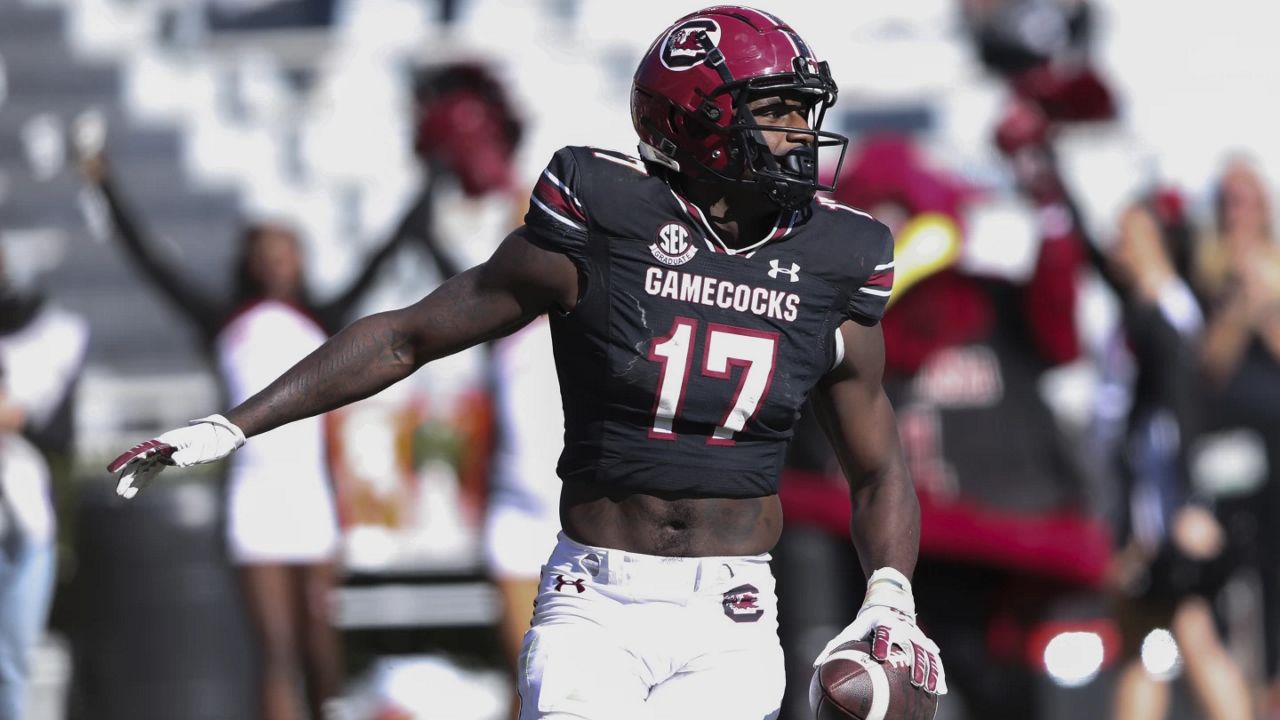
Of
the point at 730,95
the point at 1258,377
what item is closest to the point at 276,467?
the point at 730,95

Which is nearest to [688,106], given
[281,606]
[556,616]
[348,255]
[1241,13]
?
[556,616]

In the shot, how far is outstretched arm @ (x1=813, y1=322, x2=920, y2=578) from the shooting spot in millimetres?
3709

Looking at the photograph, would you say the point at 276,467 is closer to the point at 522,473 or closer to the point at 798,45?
the point at 522,473

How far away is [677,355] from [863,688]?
68cm

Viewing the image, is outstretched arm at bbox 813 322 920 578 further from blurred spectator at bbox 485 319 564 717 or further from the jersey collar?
blurred spectator at bbox 485 319 564 717

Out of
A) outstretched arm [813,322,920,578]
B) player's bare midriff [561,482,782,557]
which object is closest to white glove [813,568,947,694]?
outstretched arm [813,322,920,578]

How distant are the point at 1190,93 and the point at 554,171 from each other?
1012 cm

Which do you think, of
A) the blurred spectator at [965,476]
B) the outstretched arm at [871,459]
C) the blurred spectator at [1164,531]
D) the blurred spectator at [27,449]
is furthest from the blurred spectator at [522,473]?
the outstretched arm at [871,459]

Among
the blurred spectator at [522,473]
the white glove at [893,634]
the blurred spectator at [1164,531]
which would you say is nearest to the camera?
the white glove at [893,634]

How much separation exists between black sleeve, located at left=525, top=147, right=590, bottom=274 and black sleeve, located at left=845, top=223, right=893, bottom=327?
0.52m

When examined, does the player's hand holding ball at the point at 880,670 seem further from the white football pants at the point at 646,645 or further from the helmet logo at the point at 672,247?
the helmet logo at the point at 672,247

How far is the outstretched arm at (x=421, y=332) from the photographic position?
3.53m

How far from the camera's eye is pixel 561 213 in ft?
11.5

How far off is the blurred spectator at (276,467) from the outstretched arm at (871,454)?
336 cm
